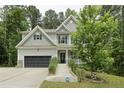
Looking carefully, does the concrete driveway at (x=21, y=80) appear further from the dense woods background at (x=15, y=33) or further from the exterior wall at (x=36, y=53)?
the dense woods background at (x=15, y=33)

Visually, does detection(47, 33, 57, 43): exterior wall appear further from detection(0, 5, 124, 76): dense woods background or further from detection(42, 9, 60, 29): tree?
detection(42, 9, 60, 29): tree

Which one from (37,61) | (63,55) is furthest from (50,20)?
(37,61)

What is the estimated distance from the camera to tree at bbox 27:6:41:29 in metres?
64.4

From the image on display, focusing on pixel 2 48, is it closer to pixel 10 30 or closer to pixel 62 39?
pixel 10 30

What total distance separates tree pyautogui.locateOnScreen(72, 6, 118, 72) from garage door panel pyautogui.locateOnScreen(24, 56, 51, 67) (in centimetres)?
1780

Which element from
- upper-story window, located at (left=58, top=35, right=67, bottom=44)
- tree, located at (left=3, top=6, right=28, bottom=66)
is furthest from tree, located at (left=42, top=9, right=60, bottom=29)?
upper-story window, located at (left=58, top=35, right=67, bottom=44)

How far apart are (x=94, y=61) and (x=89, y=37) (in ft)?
5.38

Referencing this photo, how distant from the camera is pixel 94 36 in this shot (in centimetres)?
2183

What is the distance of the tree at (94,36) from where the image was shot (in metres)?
21.8

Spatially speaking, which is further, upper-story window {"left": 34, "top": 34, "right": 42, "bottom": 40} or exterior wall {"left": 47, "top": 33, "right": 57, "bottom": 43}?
exterior wall {"left": 47, "top": 33, "right": 57, "bottom": 43}

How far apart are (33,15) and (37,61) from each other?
27365 millimetres

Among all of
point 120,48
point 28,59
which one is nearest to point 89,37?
point 120,48

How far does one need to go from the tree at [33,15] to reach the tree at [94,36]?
42.2 meters

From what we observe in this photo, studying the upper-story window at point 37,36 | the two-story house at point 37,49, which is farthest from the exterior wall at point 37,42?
the upper-story window at point 37,36
